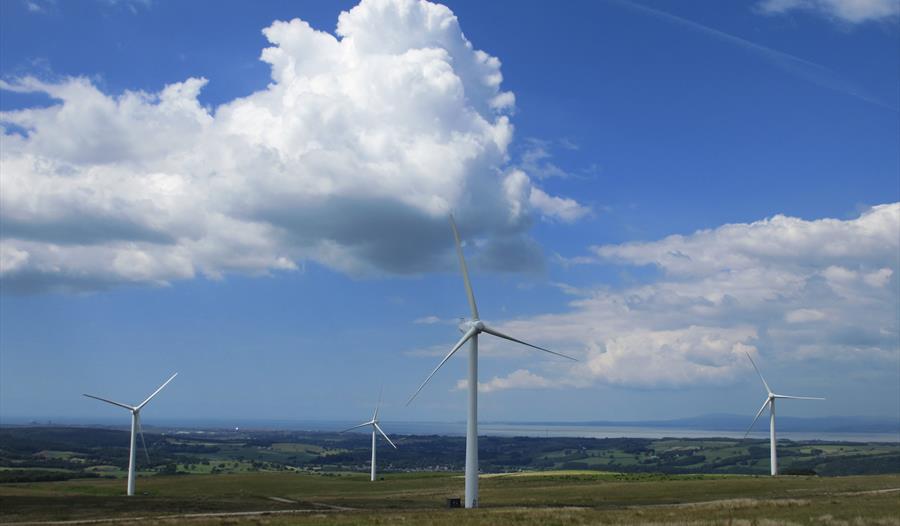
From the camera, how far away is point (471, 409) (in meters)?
58.3

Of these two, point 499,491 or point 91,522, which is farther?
point 499,491

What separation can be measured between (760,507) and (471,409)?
20660 mm

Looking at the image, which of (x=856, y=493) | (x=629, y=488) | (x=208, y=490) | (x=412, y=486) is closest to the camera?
(x=856, y=493)

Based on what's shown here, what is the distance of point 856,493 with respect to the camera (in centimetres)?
5809

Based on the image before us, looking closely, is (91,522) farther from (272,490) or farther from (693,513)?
(272,490)

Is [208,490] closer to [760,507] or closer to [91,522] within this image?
[91,522]

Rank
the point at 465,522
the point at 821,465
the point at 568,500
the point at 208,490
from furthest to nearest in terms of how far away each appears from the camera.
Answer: the point at 821,465, the point at 208,490, the point at 568,500, the point at 465,522

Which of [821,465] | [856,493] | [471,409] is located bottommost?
[821,465]

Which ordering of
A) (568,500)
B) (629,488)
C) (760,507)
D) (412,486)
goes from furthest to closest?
(412,486)
(629,488)
(568,500)
(760,507)

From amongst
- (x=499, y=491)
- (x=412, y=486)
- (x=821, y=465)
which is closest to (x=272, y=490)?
(x=412, y=486)

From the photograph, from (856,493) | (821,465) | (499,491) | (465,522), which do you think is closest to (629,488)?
(499,491)

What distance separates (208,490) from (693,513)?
64.5 meters

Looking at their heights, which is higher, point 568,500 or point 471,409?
point 471,409

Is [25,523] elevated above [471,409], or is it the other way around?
[471,409]
